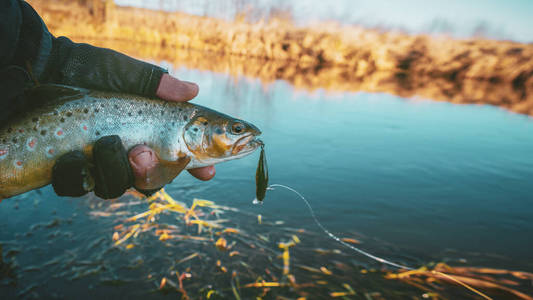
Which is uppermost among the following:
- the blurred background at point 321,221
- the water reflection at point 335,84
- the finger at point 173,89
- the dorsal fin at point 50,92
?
the water reflection at point 335,84

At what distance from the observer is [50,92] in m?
2.00

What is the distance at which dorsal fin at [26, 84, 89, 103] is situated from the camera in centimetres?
196

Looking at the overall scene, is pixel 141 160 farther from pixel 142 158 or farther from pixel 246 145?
pixel 246 145

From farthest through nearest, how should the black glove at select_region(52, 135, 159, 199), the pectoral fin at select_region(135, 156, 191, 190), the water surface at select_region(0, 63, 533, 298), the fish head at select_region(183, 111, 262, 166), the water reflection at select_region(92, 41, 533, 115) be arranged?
the water reflection at select_region(92, 41, 533, 115) < the water surface at select_region(0, 63, 533, 298) < the fish head at select_region(183, 111, 262, 166) < the pectoral fin at select_region(135, 156, 191, 190) < the black glove at select_region(52, 135, 159, 199)

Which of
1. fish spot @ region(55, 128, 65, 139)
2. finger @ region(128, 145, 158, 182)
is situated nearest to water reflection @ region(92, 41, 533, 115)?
finger @ region(128, 145, 158, 182)

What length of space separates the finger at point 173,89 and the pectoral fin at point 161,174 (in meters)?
0.49

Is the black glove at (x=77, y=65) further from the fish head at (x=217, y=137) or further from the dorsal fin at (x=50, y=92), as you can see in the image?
the fish head at (x=217, y=137)

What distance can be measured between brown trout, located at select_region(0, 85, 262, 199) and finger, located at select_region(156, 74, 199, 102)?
2.8 inches

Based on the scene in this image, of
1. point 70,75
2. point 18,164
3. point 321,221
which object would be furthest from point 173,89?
point 321,221

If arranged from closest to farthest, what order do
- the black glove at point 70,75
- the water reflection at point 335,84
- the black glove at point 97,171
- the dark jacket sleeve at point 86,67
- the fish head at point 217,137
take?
the black glove at point 70,75
the black glove at point 97,171
the dark jacket sleeve at point 86,67
the fish head at point 217,137
the water reflection at point 335,84

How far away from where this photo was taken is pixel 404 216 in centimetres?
551

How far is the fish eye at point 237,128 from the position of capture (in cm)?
239

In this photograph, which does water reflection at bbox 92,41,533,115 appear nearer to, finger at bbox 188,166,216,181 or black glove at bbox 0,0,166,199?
finger at bbox 188,166,216,181

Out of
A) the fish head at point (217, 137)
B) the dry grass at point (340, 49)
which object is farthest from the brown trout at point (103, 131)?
the dry grass at point (340, 49)
